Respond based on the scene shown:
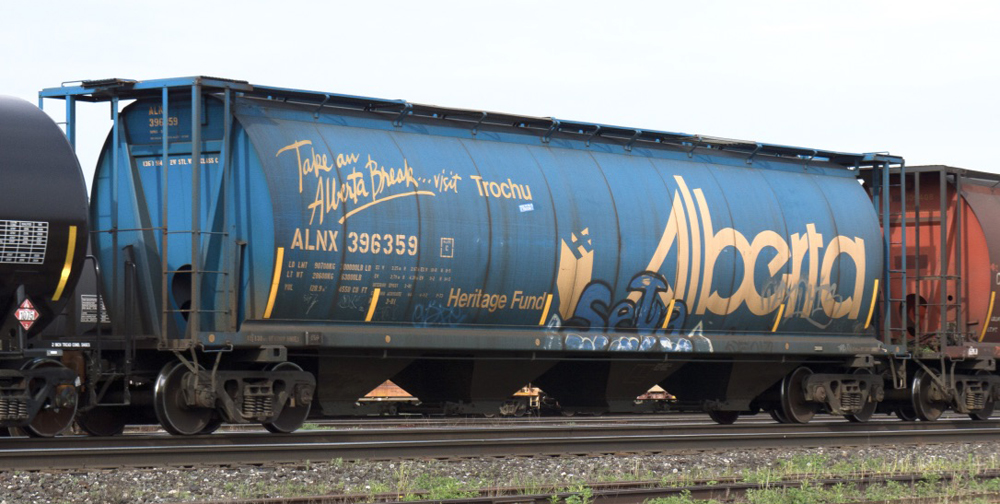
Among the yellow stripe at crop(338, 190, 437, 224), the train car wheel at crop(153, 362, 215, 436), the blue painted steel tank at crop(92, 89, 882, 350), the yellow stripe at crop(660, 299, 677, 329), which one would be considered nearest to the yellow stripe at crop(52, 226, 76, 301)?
the blue painted steel tank at crop(92, 89, 882, 350)

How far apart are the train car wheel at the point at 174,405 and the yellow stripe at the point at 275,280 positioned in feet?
3.62

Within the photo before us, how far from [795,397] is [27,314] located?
38.0ft

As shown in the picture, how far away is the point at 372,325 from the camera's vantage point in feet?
49.2

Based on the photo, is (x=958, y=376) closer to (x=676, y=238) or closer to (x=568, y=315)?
(x=676, y=238)

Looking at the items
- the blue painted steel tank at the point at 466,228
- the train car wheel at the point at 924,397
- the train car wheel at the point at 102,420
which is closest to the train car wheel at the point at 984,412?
the train car wheel at the point at 924,397

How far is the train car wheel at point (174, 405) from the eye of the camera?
1390 centimetres

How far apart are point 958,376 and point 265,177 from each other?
1232cm

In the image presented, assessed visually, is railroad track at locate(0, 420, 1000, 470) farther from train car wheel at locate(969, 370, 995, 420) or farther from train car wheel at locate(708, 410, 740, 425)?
train car wheel at locate(969, 370, 995, 420)

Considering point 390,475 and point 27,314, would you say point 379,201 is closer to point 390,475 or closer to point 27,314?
point 390,475

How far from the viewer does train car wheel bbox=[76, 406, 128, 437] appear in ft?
49.3

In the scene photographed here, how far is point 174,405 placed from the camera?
14.1m

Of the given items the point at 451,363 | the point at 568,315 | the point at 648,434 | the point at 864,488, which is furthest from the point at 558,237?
the point at 864,488

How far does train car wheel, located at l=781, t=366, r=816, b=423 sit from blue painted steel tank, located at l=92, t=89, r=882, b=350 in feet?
2.75

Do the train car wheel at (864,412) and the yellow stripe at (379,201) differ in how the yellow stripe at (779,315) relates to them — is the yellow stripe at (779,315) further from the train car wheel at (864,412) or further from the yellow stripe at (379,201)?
the yellow stripe at (379,201)
